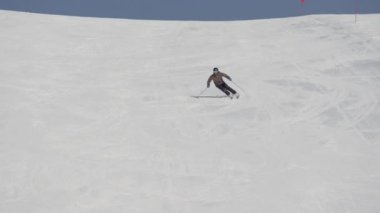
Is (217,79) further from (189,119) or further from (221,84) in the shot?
(189,119)

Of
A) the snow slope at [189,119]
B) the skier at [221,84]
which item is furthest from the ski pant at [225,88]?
the snow slope at [189,119]

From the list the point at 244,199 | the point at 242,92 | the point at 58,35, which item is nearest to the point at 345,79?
the point at 242,92

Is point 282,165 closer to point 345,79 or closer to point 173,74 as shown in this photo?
point 345,79

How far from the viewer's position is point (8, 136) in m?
10.3

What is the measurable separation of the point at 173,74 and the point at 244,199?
6.32 meters

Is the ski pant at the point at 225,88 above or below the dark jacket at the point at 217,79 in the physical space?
below

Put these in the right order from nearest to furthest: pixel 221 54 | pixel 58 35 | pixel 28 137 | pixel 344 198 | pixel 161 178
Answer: pixel 344 198, pixel 161 178, pixel 28 137, pixel 221 54, pixel 58 35

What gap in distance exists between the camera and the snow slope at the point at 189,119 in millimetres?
8141

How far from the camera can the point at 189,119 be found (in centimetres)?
1102

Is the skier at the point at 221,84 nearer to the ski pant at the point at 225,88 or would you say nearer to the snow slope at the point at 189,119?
the ski pant at the point at 225,88

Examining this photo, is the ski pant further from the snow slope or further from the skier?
the snow slope

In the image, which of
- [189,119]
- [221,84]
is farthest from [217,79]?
[189,119]

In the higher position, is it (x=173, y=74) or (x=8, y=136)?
(x=173, y=74)

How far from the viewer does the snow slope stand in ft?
26.7
